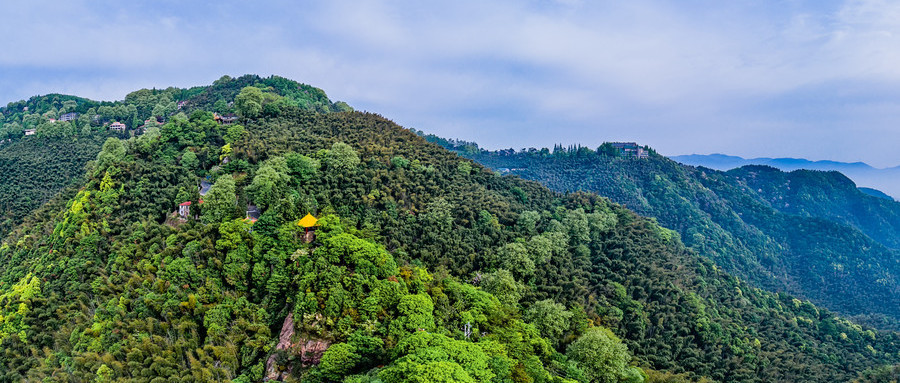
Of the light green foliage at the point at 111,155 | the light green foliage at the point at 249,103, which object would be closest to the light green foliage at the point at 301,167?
the light green foliage at the point at 111,155

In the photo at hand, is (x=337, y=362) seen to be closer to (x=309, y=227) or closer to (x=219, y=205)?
(x=309, y=227)

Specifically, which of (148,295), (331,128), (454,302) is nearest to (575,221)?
(454,302)

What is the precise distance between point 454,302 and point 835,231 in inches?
4189

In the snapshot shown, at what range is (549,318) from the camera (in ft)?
102

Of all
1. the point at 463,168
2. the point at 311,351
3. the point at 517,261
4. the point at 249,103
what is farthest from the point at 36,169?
the point at 517,261

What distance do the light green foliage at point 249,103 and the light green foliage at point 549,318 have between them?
42.6m

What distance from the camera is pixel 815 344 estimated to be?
1752 inches

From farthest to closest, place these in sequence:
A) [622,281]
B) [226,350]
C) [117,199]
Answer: [622,281]
[117,199]
[226,350]

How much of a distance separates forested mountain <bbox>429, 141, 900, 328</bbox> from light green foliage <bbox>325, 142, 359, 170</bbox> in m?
64.5

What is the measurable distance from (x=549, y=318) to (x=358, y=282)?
1478 cm

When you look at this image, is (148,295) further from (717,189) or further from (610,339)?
(717,189)

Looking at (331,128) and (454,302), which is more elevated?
(331,128)

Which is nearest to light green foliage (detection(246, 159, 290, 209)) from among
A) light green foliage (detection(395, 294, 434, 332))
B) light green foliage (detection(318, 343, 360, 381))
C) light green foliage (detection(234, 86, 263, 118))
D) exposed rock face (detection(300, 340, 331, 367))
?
exposed rock face (detection(300, 340, 331, 367))

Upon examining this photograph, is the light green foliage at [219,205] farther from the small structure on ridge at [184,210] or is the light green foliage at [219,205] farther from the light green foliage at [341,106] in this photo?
the light green foliage at [341,106]
